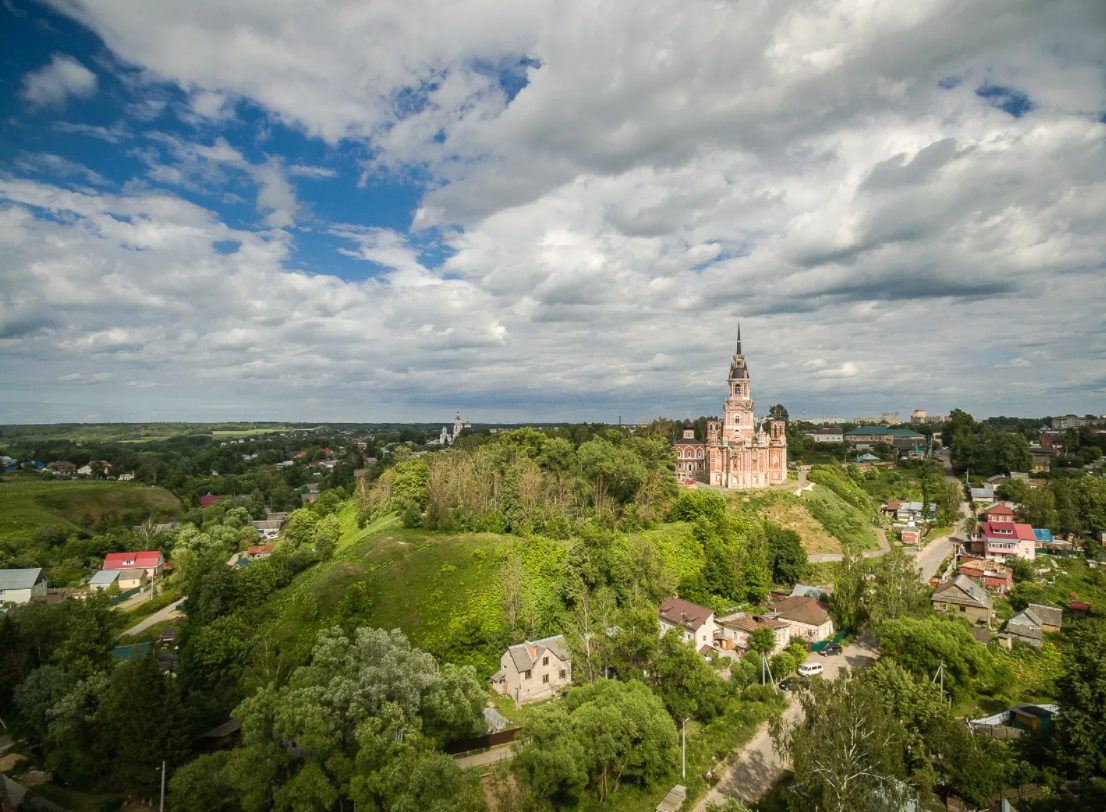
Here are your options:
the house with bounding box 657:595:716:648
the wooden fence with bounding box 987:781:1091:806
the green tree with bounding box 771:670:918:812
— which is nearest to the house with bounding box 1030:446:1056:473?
the house with bounding box 657:595:716:648

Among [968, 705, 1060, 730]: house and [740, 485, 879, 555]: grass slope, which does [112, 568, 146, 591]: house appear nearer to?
[740, 485, 879, 555]: grass slope

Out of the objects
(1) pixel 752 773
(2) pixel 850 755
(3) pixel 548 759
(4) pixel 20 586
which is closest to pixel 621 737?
(3) pixel 548 759

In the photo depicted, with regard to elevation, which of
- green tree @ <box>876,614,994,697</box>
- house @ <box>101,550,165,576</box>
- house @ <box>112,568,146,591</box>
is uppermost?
green tree @ <box>876,614,994,697</box>

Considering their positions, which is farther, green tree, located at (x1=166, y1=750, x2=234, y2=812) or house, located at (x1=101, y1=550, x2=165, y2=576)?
house, located at (x1=101, y1=550, x2=165, y2=576)

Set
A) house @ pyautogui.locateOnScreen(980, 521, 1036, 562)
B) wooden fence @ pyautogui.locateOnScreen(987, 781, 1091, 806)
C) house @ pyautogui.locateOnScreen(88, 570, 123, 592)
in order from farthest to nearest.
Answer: house @ pyautogui.locateOnScreen(980, 521, 1036, 562) < house @ pyautogui.locateOnScreen(88, 570, 123, 592) < wooden fence @ pyautogui.locateOnScreen(987, 781, 1091, 806)

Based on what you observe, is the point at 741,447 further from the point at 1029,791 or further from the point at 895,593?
the point at 1029,791

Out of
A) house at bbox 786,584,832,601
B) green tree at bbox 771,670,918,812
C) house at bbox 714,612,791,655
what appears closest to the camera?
green tree at bbox 771,670,918,812
